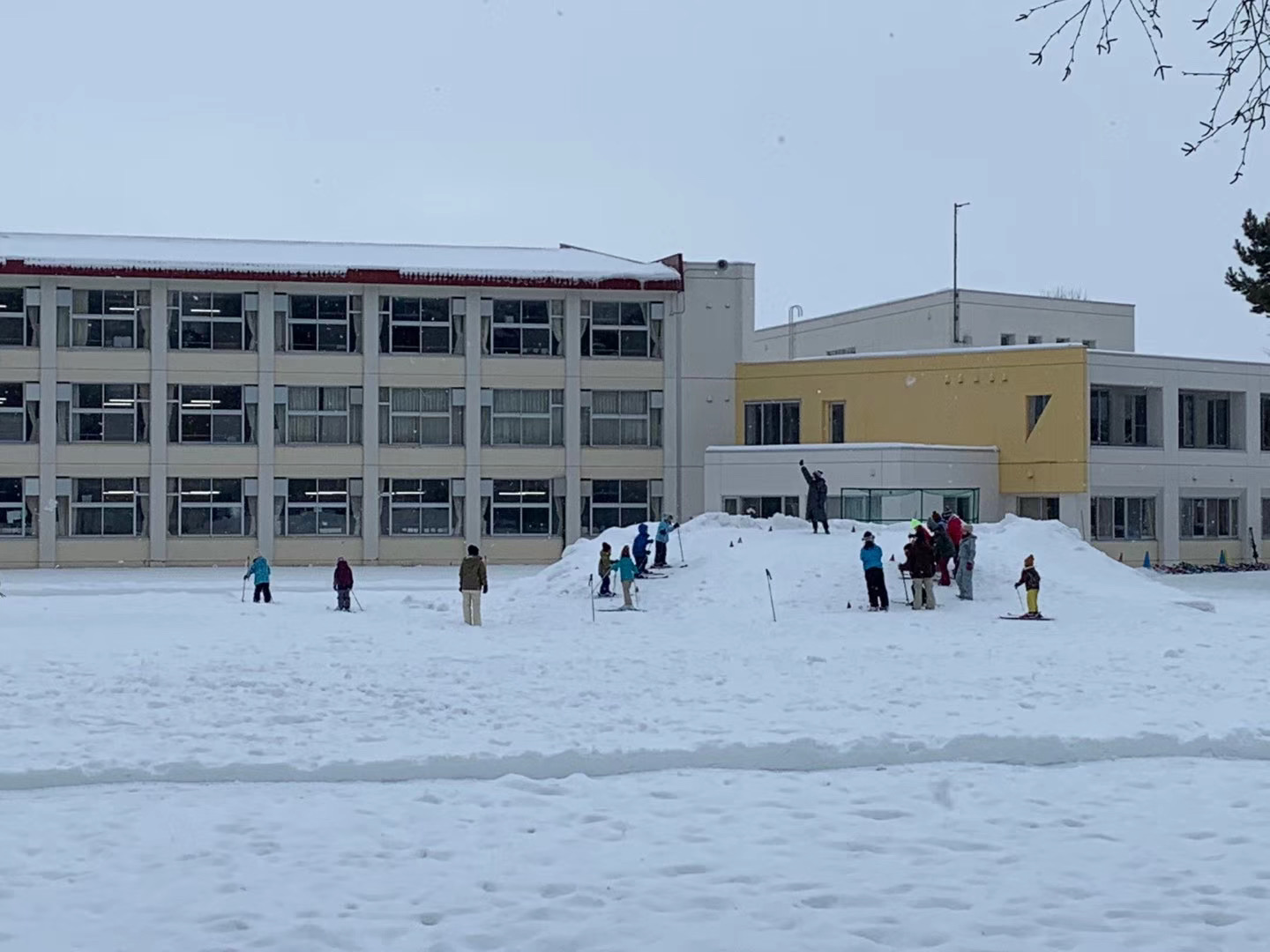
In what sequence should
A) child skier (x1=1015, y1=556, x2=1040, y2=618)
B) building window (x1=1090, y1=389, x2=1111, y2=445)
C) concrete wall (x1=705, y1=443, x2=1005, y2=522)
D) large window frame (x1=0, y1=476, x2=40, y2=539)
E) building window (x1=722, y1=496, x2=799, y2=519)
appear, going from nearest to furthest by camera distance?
child skier (x1=1015, y1=556, x2=1040, y2=618) < concrete wall (x1=705, y1=443, x2=1005, y2=522) < building window (x1=722, y1=496, x2=799, y2=519) < building window (x1=1090, y1=389, x2=1111, y2=445) < large window frame (x1=0, y1=476, x2=40, y2=539)

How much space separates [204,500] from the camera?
170 ft

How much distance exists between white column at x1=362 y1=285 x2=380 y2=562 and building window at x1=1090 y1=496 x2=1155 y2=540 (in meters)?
23.7

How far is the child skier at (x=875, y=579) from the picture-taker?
90.2ft

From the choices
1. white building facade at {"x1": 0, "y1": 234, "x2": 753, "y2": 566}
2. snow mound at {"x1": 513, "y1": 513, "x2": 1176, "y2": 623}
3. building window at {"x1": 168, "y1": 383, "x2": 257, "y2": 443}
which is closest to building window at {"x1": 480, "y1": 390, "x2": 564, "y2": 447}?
white building facade at {"x1": 0, "y1": 234, "x2": 753, "y2": 566}

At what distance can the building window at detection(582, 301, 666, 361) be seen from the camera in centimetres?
5428

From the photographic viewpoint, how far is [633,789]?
1161cm

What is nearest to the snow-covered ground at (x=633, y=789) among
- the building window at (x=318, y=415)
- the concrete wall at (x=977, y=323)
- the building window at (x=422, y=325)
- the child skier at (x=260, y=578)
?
the child skier at (x=260, y=578)

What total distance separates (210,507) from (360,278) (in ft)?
30.2

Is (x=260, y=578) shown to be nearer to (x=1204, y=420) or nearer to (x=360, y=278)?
(x=360, y=278)

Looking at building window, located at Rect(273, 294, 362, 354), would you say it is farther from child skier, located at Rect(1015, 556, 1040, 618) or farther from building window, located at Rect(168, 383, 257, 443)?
child skier, located at Rect(1015, 556, 1040, 618)

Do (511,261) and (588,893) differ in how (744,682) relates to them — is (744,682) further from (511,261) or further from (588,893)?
(511,261)

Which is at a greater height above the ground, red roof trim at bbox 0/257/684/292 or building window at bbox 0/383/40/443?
red roof trim at bbox 0/257/684/292

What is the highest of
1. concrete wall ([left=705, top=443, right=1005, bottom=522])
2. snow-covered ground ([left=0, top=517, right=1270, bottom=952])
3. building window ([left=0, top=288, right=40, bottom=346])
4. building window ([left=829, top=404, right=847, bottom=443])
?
building window ([left=0, top=288, right=40, bottom=346])

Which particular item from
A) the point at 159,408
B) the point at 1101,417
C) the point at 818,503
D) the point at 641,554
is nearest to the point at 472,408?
the point at 159,408
